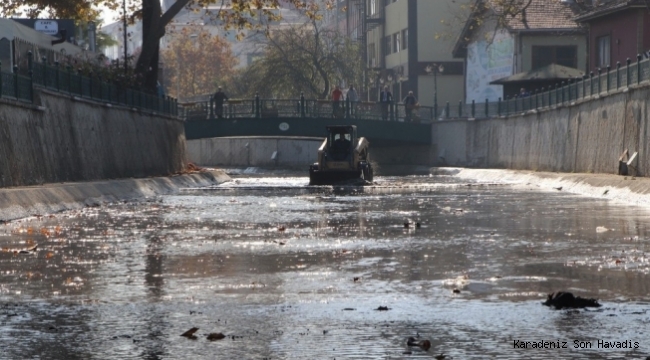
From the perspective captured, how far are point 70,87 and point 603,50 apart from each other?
3002 cm

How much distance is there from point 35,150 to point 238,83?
82259 millimetres

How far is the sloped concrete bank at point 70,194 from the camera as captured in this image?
24.2 meters

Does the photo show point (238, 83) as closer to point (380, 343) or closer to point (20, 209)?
point (20, 209)

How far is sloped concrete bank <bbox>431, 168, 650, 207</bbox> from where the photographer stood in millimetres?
30172

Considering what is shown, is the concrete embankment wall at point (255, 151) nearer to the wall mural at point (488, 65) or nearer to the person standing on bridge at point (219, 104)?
the wall mural at point (488, 65)

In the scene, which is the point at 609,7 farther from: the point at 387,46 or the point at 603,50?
the point at 387,46

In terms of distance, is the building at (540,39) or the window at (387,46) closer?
the building at (540,39)

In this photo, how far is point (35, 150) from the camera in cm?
3175

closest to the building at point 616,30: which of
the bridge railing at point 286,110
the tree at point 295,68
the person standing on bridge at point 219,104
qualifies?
the bridge railing at point 286,110

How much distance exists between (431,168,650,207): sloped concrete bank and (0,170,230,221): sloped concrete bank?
1158cm

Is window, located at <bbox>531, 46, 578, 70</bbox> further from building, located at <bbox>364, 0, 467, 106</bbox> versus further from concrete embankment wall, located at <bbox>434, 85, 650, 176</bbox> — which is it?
building, located at <bbox>364, 0, 467, 106</bbox>

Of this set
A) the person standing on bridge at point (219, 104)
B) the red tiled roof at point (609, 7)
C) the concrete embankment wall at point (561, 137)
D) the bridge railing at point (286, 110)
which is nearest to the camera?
the concrete embankment wall at point (561, 137)

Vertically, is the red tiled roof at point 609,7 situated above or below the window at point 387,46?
below

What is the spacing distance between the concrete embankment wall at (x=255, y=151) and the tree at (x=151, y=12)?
32.5 meters
